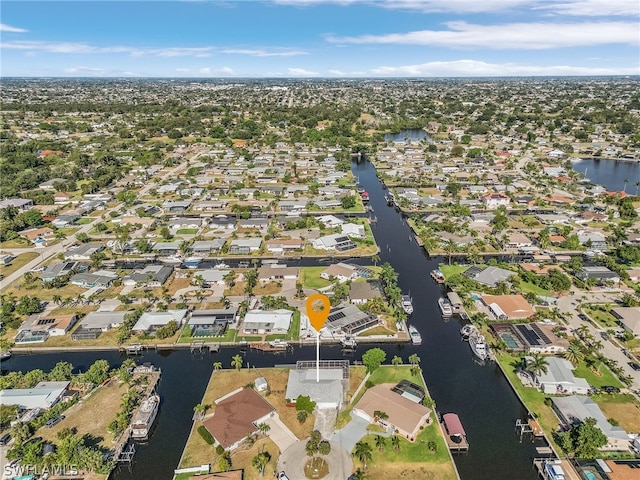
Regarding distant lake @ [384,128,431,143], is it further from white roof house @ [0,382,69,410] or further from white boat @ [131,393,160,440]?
white roof house @ [0,382,69,410]

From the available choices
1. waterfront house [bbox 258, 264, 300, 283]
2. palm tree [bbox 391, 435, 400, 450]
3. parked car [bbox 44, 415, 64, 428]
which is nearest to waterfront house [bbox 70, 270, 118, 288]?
waterfront house [bbox 258, 264, 300, 283]

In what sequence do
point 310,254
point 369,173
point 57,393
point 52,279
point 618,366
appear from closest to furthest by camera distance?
point 57,393
point 618,366
point 52,279
point 310,254
point 369,173

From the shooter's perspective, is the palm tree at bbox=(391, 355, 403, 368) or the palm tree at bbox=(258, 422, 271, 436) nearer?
the palm tree at bbox=(258, 422, 271, 436)

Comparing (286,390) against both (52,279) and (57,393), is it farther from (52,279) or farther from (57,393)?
(52,279)

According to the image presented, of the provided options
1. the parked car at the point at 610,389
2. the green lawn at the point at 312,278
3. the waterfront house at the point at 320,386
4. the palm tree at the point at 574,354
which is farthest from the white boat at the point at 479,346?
the green lawn at the point at 312,278

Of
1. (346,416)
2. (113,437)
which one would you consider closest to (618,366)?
(346,416)
